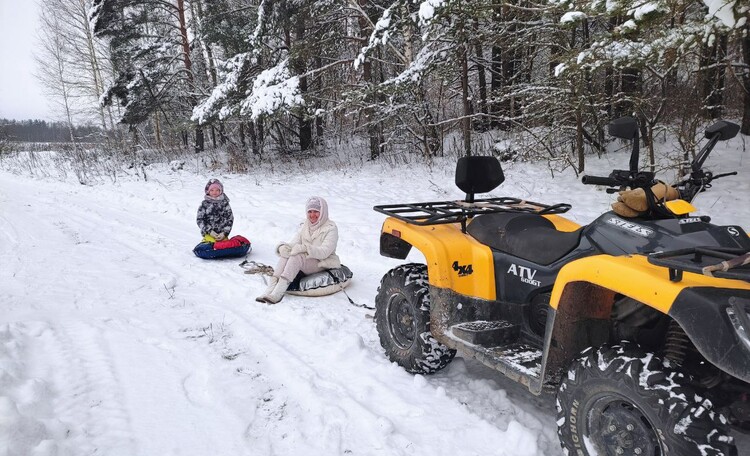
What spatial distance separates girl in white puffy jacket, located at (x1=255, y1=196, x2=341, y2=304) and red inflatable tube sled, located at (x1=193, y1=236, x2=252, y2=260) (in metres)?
1.41

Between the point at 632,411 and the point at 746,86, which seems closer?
the point at 632,411

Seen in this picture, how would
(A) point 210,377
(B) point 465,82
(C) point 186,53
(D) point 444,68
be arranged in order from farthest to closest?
(C) point 186,53 < (B) point 465,82 < (D) point 444,68 < (A) point 210,377

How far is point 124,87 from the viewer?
16484 millimetres

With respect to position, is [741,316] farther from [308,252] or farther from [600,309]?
[308,252]

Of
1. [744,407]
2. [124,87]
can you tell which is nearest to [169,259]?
[744,407]

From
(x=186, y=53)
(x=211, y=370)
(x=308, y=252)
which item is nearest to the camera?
(x=211, y=370)

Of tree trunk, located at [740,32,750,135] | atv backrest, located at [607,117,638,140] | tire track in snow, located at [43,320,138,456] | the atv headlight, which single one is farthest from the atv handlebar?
tree trunk, located at [740,32,750,135]

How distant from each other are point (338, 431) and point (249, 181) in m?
10.5

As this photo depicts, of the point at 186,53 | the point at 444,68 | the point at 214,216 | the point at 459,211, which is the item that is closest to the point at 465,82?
A: the point at 444,68

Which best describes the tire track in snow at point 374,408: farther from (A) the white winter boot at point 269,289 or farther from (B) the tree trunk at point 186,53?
(B) the tree trunk at point 186,53

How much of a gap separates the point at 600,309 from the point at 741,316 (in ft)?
2.69

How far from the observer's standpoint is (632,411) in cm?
181

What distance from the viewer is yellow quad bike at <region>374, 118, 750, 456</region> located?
1597mm

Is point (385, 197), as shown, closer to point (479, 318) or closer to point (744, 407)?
point (479, 318)
